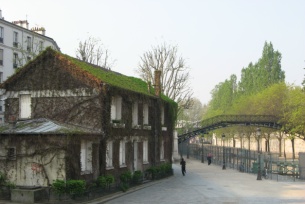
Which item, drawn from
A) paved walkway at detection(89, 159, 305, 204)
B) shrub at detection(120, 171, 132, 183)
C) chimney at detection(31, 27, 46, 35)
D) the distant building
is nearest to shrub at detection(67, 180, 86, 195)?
paved walkway at detection(89, 159, 305, 204)

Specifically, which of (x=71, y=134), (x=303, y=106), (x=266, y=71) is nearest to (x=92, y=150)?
(x=71, y=134)

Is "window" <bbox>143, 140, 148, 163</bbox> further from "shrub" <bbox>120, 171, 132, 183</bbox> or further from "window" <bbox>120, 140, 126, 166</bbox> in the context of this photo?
"shrub" <bbox>120, 171, 132, 183</bbox>

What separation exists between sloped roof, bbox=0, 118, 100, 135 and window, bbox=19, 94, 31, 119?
1268 mm

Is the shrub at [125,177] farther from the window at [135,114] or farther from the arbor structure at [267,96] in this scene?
the arbor structure at [267,96]

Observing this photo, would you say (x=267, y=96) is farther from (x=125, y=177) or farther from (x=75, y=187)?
(x=75, y=187)

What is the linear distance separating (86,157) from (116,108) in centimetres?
519

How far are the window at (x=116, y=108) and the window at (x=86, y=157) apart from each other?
3889 mm

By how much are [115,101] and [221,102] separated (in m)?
73.7

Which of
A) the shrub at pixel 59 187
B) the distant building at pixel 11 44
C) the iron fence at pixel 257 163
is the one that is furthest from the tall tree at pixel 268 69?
the shrub at pixel 59 187

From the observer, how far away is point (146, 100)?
105ft

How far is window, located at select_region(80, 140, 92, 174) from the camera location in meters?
22.3

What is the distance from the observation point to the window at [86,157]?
22.3 meters

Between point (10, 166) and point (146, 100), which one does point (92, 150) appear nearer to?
point (10, 166)

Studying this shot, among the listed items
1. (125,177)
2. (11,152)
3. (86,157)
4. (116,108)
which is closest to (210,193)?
(125,177)
